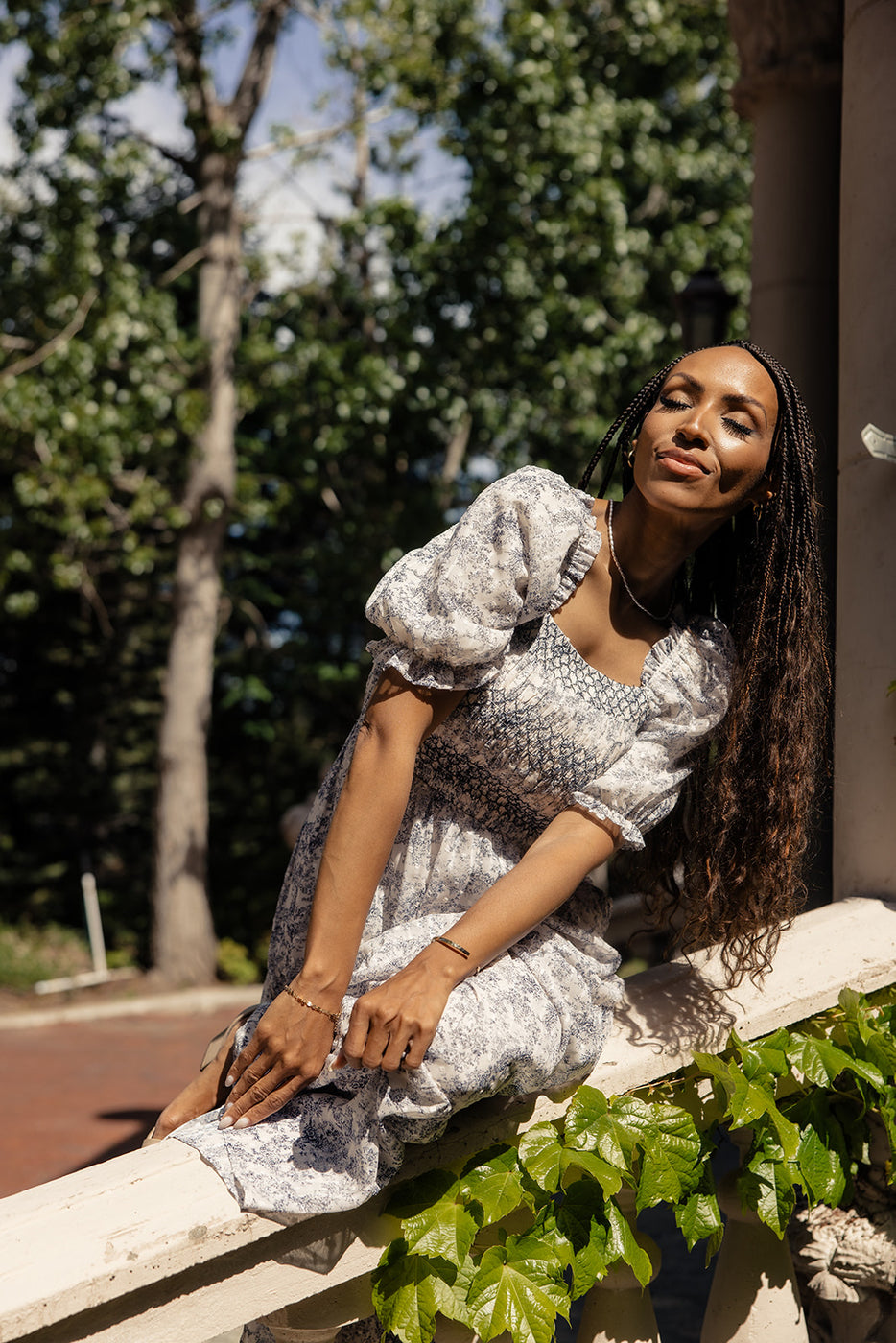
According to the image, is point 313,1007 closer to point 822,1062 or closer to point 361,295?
point 822,1062

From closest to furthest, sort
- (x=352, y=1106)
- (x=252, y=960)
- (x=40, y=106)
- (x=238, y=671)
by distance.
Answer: (x=352, y=1106) → (x=40, y=106) → (x=252, y=960) → (x=238, y=671)

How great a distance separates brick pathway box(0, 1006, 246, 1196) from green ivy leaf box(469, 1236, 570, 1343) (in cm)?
495

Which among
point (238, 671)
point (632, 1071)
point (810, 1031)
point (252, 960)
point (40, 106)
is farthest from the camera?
point (238, 671)

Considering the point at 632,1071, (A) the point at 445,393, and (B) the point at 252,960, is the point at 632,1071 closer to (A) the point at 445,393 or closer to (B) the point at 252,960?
(A) the point at 445,393

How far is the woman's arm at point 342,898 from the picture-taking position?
1669 millimetres

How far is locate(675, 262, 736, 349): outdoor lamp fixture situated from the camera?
6348 mm

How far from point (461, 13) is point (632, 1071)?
37.2 ft

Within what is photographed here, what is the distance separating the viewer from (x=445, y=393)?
1167 centimetres

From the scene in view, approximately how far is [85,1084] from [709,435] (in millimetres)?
8031

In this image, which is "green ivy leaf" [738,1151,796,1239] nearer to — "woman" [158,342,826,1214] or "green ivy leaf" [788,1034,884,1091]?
"green ivy leaf" [788,1034,884,1091]

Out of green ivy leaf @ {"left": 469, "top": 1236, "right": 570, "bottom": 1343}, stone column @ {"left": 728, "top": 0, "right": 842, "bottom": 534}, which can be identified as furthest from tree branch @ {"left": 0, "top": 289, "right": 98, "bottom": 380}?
green ivy leaf @ {"left": 469, "top": 1236, "right": 570, "bottom": 1343}

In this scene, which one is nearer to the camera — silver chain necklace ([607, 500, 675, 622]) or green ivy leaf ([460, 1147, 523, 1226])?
green ivy leaf ([460, 1147, 523, 1226])

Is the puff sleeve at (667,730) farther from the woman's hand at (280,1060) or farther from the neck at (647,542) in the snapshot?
the woman's hand at (280,1060)

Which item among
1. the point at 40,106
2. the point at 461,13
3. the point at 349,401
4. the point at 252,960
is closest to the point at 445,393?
the point at 349,401
